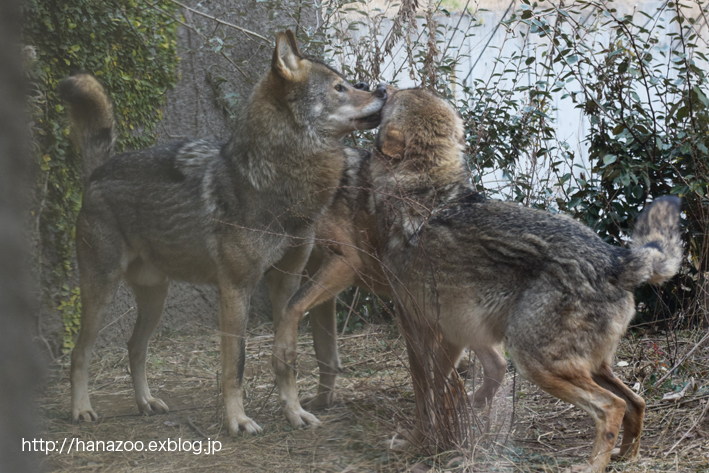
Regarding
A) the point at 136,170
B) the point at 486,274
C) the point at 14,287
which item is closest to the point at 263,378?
the point at 136,170

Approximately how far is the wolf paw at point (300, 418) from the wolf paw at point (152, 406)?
Answer: 2.83 ft

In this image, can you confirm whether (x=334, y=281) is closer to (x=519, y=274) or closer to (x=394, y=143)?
(x=394, y=143)

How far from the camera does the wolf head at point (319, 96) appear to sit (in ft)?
11.8

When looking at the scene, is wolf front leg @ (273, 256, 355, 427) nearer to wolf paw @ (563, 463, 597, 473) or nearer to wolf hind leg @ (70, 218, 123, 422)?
wolf hind leg @ (70, 218, 123, 422)

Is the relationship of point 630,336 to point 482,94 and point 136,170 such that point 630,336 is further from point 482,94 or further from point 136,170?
point 136,170

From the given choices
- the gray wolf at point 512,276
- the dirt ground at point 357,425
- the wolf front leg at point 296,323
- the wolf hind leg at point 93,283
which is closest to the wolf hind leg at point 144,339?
the dirt ground at point 357,425

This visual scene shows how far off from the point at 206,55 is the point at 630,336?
4.57 meters

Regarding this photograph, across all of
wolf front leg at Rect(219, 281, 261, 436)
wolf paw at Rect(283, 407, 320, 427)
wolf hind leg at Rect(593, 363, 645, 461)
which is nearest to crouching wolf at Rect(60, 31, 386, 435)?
wolf front leg at Rect(219, 281, 261, 436)

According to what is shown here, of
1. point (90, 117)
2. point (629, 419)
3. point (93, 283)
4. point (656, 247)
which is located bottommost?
point (629, 419)

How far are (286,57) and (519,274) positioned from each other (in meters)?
1.96

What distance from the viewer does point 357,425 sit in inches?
132

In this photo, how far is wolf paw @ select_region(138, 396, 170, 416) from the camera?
3750mm

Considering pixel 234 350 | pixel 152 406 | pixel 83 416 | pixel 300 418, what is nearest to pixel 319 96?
pixel 234 350

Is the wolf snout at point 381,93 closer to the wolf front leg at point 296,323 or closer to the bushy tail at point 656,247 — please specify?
the wolf front leg at point 296,323
